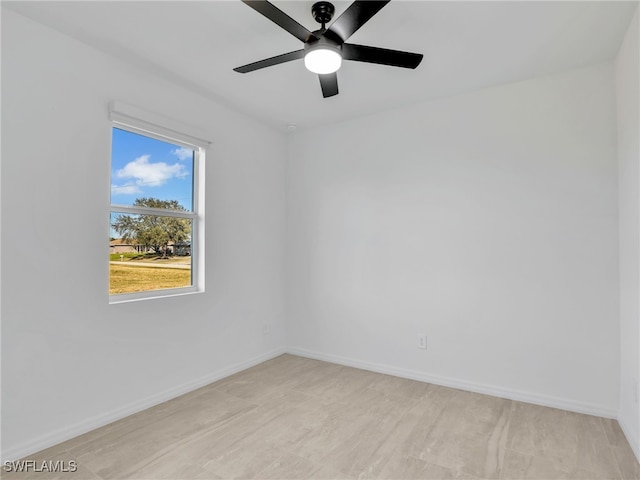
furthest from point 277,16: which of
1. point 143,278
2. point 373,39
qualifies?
point 143,278

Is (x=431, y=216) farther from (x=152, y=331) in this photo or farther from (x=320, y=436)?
(x=152, y=331)

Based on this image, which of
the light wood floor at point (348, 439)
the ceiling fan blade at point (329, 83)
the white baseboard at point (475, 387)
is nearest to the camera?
the light wood floor at point (348, 439)

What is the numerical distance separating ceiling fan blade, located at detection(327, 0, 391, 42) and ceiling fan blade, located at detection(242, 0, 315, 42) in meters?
0.15

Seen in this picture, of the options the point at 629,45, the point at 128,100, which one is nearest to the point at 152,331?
the point at 128,100

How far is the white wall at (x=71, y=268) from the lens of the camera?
2035 millimetres

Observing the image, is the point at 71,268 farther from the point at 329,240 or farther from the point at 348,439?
the point at 329,240

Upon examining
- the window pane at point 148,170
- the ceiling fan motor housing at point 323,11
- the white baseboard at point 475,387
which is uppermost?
the ceiling fan motor housing at point 323,11

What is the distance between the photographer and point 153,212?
283cm

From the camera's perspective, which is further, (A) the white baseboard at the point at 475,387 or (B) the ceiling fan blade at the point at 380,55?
(A) the white baseboard at the point at 475,387

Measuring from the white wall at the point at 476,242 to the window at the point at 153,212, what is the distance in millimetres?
1263

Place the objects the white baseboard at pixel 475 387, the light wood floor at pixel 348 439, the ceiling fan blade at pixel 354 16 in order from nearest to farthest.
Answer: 1. the ceiling fan blade at pixel 354 16
2. the light wood floor at pixel 348 439
3. the white baseboard at pixel 475 387

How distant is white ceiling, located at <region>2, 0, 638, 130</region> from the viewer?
6.63 ft

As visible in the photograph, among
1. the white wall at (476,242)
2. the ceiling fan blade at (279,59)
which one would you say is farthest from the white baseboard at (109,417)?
the ceiling fan blade at (279,59)

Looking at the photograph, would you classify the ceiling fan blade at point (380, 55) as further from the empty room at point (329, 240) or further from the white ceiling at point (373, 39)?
the white ceiling at point (373, 39)
